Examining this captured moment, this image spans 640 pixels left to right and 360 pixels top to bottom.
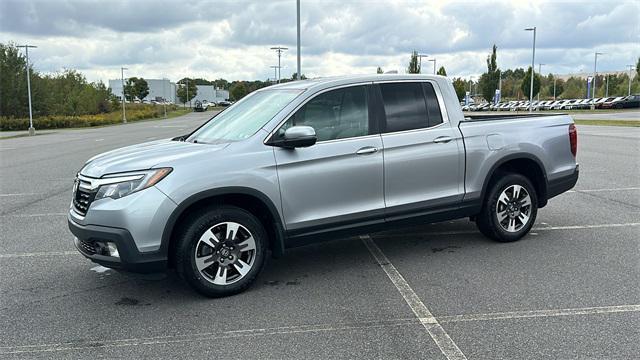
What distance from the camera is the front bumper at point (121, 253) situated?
14.2 feet

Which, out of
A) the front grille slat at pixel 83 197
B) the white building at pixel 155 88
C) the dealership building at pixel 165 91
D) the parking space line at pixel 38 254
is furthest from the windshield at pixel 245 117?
the white building at pixel 155 88

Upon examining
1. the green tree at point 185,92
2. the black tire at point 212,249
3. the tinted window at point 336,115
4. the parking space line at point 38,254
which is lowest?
the parking space line at point 38,254

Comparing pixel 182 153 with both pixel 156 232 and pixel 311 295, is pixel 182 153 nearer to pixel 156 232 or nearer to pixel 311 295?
pixel 156 232

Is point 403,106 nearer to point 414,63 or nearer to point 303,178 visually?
point 303,178

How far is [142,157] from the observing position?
15.4ft

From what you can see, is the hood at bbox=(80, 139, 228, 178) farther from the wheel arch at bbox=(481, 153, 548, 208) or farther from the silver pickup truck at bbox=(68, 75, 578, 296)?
the wheel arch at bbox=(481, 153, 548, 208)

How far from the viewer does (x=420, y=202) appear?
5.57m

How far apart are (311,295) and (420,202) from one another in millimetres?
1540

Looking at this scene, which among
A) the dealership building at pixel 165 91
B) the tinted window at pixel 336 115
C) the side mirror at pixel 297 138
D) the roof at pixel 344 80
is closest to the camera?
the side mirror at pixel 297 138

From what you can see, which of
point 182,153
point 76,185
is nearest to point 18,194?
point 76,185

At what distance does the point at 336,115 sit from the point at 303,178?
2.46 feet

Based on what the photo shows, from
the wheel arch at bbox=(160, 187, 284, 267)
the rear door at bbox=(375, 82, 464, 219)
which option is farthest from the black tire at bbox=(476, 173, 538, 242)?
the wheel arch at bbox=(160, 187, 284, 267)

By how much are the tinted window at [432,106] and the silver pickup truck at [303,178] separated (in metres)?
0.01

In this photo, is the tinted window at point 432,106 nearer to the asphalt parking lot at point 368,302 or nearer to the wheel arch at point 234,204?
the asphalt parking lot at point 368,302
